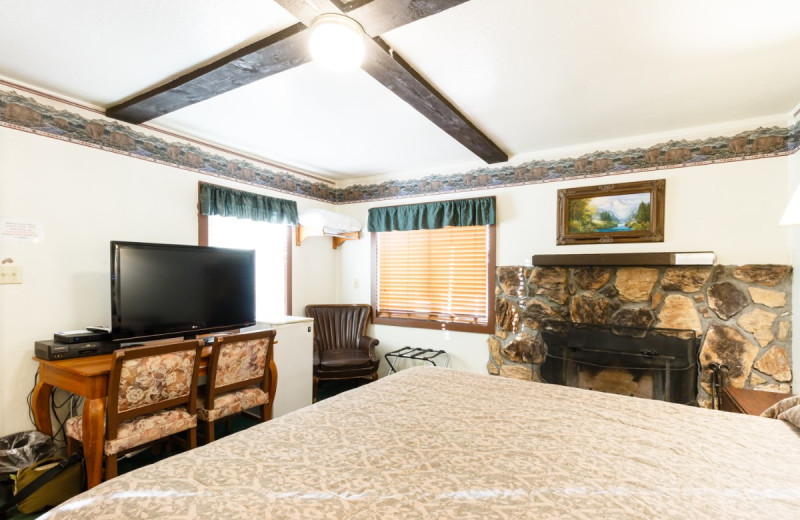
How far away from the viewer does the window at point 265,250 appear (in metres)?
3.57

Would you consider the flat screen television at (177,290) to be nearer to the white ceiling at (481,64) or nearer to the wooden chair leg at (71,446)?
the wooden chair leg at (71,446)

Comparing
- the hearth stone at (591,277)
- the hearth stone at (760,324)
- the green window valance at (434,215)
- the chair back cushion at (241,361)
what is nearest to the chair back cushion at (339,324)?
the green window valance at (434,215)

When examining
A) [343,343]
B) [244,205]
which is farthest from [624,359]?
[244,205]

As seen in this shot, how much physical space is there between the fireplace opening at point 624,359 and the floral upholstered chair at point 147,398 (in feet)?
9.30

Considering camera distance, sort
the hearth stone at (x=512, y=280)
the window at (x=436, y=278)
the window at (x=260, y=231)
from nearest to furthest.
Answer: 1. the window at (x=260, y=231)
2. the hearth stone at (x=512, y=280)
3. the window at (x=436, y=278)

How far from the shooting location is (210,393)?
2.48m

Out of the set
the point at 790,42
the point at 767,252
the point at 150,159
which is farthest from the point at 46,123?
the point at 767,252

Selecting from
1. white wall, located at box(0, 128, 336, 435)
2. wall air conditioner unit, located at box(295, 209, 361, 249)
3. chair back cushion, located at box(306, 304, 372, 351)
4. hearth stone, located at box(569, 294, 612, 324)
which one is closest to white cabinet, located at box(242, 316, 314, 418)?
chair back cushion, located at box(306, 304, 372, 351)

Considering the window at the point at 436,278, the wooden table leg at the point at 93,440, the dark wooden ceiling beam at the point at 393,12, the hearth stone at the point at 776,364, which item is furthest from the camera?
the window at the point at 436,278

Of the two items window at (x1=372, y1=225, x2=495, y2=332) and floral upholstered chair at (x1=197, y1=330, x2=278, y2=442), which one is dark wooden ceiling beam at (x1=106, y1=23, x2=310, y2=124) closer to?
floral upholstered chair at (x1=197, y1=330, x2=278, y2=442)

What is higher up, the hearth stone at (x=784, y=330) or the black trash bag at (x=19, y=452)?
the hearth stone at (x=784, y=330)

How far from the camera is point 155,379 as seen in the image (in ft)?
7.16

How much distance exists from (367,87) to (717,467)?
2414 millimetres

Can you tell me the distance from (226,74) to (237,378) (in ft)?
6.33
